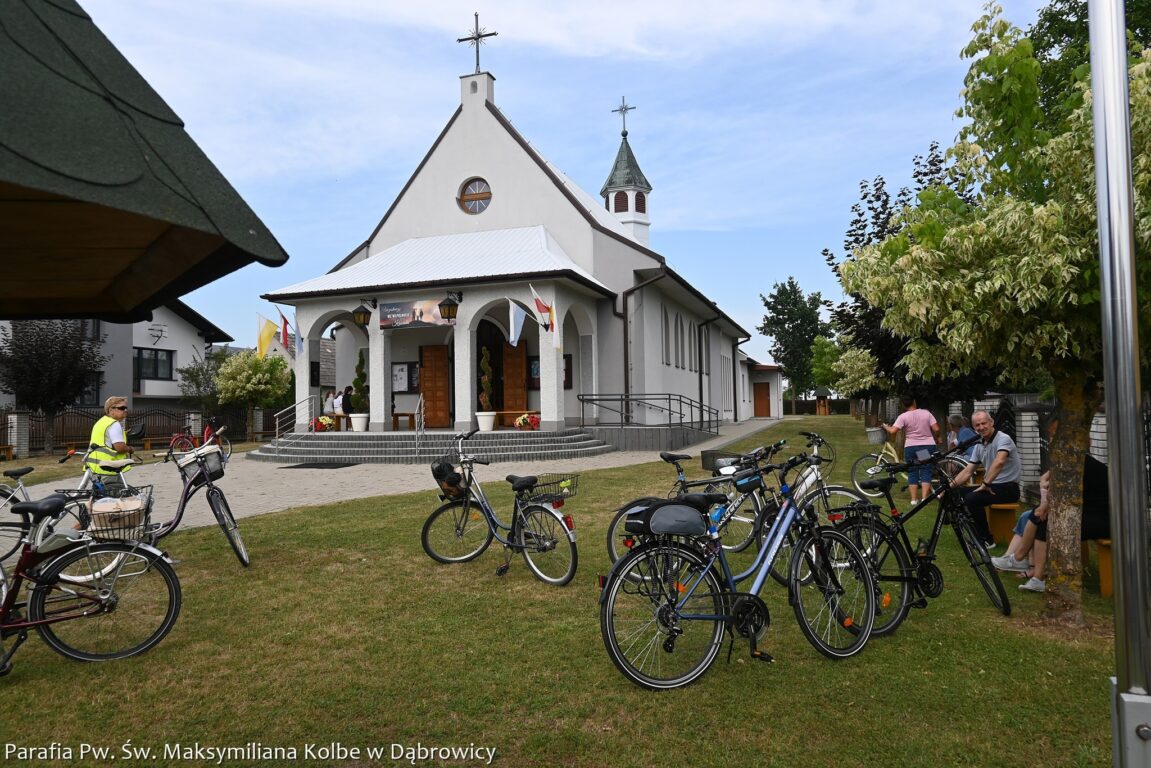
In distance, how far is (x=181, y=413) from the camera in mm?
31406

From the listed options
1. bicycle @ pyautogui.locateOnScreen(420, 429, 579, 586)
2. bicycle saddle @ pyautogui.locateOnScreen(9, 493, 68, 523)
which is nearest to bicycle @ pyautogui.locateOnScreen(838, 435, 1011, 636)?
bicycle @ pyautogui.locateOnScreen(420, 429, 579, 586)

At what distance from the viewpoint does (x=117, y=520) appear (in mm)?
5008

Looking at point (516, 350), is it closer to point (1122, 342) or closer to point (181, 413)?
point (181, 413)

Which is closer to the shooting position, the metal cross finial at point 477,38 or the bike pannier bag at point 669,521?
the bike pannier bag at point 669,521

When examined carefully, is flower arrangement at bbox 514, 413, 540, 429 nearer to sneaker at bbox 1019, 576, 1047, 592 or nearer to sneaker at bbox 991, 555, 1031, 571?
sneaker at bbox 991, 555, 1031, 571

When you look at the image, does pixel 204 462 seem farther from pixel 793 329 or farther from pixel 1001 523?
pixel 793 329

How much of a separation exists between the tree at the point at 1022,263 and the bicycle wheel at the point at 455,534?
163 inches

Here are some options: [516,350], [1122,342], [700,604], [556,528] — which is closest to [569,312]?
[516,350]

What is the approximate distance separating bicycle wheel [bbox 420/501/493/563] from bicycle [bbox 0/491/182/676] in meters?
2.70

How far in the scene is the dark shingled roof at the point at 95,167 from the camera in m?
1.35

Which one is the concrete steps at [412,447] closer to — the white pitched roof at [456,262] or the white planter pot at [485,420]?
the white planter pot at [485,420]

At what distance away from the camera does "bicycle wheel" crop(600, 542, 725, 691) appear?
416cm

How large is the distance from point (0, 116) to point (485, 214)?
24.1 m

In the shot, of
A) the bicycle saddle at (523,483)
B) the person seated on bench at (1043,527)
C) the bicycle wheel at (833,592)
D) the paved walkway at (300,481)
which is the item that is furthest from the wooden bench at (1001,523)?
the paved walkway at (300,481)
